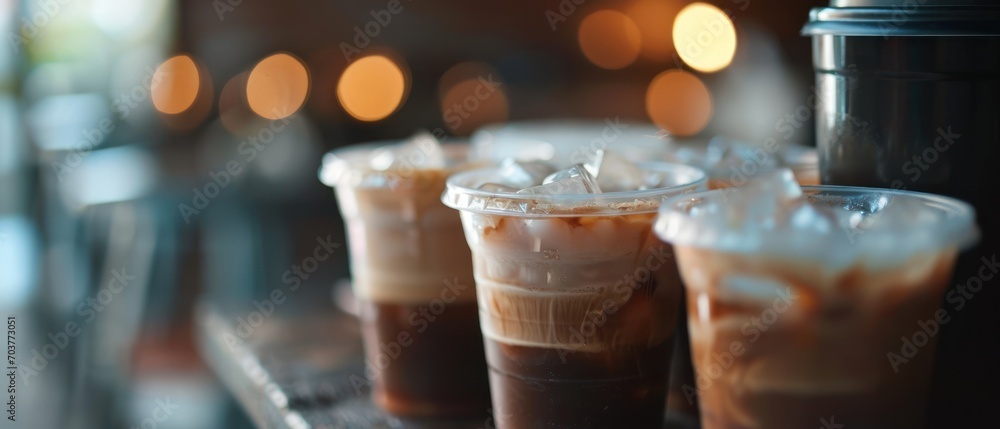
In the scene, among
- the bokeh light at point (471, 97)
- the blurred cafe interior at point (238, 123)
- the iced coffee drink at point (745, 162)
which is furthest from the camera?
the bokeh light at point (471, 97)

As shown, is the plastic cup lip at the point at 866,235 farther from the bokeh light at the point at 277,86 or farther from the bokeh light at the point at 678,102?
the bokeh light at the point at 277,86

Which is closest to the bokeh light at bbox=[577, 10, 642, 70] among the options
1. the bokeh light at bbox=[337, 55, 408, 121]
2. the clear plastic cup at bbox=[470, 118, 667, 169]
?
the bokeh light at bbox=[337, 55, 408, 121]

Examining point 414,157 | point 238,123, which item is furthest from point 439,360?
point 238,123

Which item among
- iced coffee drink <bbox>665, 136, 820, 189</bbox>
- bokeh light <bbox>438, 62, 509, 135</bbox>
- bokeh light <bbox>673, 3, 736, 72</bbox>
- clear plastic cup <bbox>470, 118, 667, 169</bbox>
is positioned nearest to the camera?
iced coffee drink <bbox>665, 136, 820, 189</bbox>

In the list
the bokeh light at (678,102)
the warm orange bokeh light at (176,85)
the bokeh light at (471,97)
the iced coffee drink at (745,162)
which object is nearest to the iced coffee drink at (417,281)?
the iced coffee drink at (745,162)

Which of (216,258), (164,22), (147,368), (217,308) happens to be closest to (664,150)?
(217,308)

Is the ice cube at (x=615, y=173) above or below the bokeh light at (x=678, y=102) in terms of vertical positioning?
above

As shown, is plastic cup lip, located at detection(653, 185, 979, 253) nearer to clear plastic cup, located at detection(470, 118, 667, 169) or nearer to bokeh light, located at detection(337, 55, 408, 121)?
clear plastic cup, located at detection(470, 118, 667, 169)
